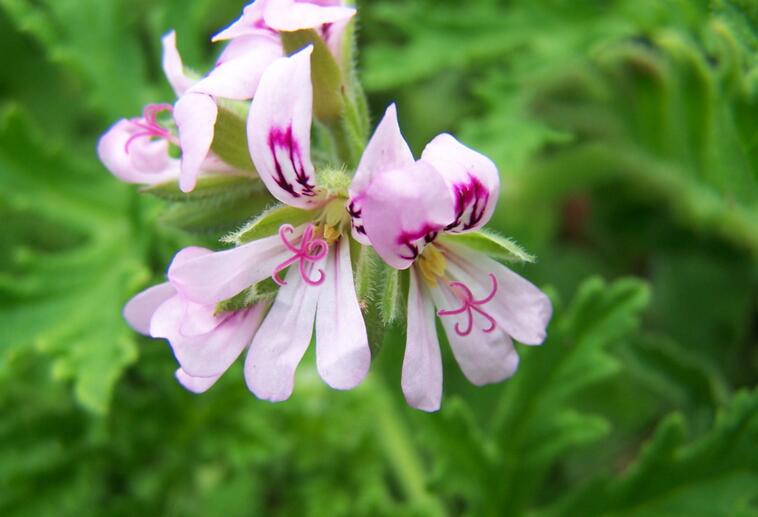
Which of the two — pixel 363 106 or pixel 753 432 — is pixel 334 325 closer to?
pixel 363 106

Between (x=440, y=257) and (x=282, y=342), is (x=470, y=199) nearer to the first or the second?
(x=440, y=257)

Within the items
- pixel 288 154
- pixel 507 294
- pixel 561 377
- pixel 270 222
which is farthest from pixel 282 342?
pixel 561 377

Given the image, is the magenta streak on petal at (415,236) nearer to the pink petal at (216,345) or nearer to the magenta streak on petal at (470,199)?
the magenta streak on petal at (470,199)

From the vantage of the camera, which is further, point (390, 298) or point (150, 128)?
point (150, 128)

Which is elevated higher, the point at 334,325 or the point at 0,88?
the point at 334,325


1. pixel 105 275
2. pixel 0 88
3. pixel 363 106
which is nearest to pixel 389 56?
pixel 105 275

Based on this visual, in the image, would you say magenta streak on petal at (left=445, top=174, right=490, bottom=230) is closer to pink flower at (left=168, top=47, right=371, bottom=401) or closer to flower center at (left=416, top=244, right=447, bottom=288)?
flower center at (left=416, top=244, right=447, bottom=288)

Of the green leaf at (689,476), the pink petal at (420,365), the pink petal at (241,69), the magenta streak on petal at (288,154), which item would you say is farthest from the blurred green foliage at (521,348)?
the magenta streak on petal at (288,154)
